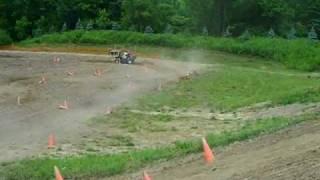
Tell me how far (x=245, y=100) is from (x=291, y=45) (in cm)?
2584

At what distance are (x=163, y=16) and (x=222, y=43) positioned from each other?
13.8 meters

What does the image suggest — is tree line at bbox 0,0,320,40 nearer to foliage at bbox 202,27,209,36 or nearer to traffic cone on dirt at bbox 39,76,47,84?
foliage at bbox 202,27,209,36

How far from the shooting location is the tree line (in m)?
67.6

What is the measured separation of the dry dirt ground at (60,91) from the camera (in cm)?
2482

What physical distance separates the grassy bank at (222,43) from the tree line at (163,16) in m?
3.79

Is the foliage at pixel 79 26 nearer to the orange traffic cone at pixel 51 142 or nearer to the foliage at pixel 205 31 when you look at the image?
the foliage at pixel 205 31

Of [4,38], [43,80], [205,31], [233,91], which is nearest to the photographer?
[233,91]

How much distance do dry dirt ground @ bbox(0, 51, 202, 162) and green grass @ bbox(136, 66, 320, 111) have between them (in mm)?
1877

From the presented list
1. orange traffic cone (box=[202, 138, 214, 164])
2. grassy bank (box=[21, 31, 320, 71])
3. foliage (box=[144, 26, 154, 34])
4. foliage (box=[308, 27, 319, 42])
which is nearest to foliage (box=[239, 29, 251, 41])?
grassy bank (box=[21, 31, 320, 71])

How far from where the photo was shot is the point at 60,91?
38.1m

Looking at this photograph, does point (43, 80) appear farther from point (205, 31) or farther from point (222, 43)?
point (205, 31)

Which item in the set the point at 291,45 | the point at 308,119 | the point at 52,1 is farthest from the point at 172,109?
the point at 52,1

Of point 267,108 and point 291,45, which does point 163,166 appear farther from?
point 291,45

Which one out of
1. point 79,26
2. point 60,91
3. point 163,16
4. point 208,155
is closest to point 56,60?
point 163,16
